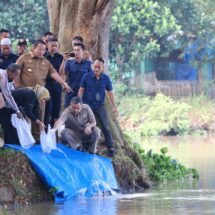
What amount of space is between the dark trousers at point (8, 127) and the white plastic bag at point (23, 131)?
0.29ft

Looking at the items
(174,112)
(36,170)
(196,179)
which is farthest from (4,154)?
(174,112)

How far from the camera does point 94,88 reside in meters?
16.9

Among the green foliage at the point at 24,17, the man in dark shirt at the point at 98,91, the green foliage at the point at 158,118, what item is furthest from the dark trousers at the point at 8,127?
the green foliage at the point at 24,17

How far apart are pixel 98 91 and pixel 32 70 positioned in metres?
1.35

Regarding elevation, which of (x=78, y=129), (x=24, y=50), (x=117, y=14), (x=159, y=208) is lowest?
(x=159, y=208)

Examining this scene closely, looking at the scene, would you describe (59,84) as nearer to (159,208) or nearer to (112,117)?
(112,117)

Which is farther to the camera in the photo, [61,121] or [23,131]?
[61,121]

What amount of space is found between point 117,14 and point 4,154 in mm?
24215

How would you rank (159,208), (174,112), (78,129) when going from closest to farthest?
(159,208) → (78,129) → (174,112)

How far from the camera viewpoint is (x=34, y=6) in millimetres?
37844

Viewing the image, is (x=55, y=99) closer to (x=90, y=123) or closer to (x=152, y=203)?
(x=90, y=123)

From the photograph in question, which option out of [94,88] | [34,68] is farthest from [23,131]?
[94,88]

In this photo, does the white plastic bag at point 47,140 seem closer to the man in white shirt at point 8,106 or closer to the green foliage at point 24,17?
the man in white shirt at point 8,106

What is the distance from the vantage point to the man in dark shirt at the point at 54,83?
16969mm
